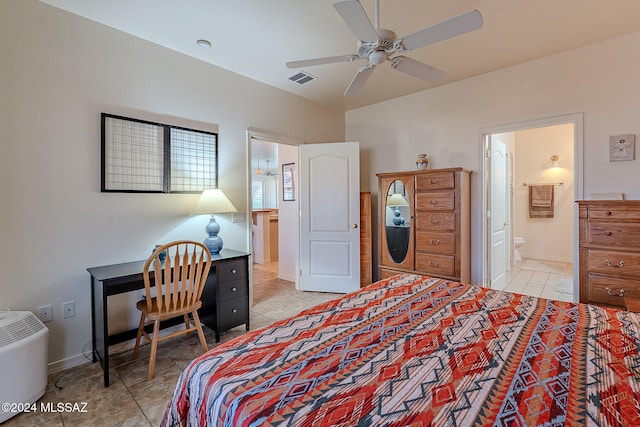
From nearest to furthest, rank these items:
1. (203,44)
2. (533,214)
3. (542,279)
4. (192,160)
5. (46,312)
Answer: (46,312) → (203,44) → (192,160) → (542,279) → (533,214)

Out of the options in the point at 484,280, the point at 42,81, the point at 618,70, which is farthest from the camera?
the point at 484,280

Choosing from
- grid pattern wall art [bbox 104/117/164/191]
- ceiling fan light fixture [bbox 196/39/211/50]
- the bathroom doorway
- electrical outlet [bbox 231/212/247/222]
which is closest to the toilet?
the bathroom doorway

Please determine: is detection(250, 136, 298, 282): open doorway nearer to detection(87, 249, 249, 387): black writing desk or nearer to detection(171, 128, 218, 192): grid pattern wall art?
detection(171, 128, 218, 192): grid pattern wall art

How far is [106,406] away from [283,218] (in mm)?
3319

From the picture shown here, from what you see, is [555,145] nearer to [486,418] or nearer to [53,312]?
[486,418]

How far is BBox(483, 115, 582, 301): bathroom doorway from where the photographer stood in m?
3.89

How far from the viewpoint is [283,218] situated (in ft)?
15.9

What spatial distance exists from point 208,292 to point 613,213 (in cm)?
352

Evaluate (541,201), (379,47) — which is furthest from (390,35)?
(541,201)

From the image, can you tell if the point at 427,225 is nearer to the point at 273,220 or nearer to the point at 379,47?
the point at 379,47

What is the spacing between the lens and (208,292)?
9.25 feet

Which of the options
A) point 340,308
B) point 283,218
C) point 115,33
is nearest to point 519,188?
→ point 283,218

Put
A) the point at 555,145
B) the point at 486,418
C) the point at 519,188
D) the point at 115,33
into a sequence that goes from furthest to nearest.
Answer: the point at 519,188, the point at 555,145, the point at 115,33, the point at 486,418

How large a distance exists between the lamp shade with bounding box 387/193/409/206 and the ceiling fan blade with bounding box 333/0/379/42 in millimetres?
2129
